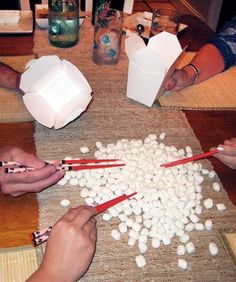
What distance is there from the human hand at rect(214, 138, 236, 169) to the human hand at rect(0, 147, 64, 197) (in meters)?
0.43

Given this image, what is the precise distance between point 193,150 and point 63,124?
1.20ft

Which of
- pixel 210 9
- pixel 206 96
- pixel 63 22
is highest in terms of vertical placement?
pixel 63 22

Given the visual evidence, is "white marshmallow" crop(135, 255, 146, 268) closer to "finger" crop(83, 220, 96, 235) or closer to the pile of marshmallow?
the pile of marshmallow

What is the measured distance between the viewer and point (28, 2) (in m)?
1.55

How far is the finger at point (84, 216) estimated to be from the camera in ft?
2.12

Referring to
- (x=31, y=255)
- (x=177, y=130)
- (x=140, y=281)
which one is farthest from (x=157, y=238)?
(x=177, y=130)

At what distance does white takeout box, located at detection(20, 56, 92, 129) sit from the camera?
95 centimetres

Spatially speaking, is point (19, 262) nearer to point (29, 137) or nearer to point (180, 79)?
point (29, 137)

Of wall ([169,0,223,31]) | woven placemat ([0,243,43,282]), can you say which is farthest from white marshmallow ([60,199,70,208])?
wall ([169,0,223,31])

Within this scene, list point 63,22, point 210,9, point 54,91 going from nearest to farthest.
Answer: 1. point 54,91
2. point 63,22
3. point 210,9

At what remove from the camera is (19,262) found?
64 cm

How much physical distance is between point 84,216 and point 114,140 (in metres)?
0.33

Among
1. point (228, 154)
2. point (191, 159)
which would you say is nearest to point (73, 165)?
point (191, 159)

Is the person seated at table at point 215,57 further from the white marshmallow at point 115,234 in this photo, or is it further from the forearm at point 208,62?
the white marshmallow at point 115,234
